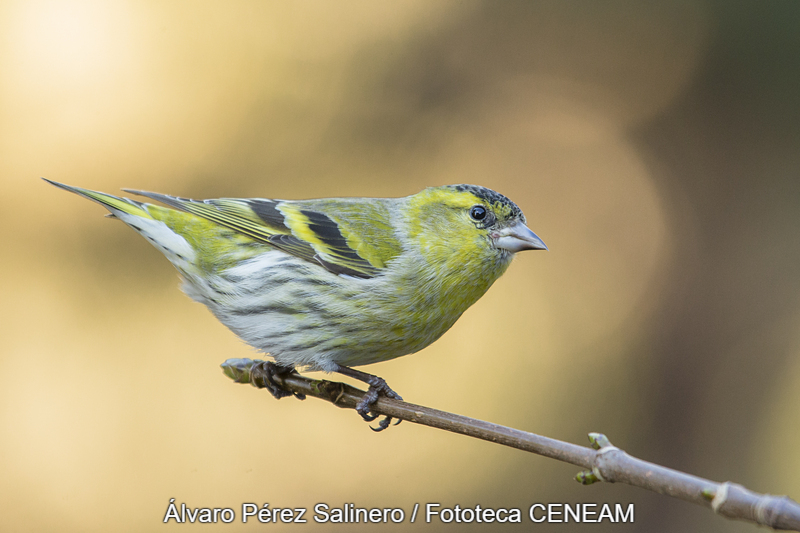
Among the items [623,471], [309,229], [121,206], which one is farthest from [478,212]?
[121,206]

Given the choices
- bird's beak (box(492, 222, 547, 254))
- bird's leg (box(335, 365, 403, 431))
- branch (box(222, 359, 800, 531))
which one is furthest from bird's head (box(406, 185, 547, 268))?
branch (box(222, 359, 800, 531))

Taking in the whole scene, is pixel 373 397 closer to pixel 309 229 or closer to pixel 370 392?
pixel 370 392

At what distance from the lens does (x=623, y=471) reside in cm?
191

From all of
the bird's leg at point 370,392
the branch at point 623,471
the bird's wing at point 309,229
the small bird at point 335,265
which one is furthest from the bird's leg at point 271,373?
the branch at point 623,471

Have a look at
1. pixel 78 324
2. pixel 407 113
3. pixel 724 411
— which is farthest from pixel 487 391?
pixel 78 324

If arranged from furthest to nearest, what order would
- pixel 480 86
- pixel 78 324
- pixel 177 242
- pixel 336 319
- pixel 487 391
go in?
pixel 480 86 → pixel 487 391 → pixel 78 324 → pixel 177 242 → pixel 336 319

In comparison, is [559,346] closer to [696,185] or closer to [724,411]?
[724,411]

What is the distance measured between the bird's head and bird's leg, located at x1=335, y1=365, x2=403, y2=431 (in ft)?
2.19

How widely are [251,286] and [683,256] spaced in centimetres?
396

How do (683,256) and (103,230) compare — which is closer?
(103,230)

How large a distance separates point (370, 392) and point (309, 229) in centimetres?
99

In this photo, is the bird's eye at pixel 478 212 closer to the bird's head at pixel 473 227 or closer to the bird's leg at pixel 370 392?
the bird's head at pixel 473 227

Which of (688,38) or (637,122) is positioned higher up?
(688,38)

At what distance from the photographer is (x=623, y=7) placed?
5.89 m
